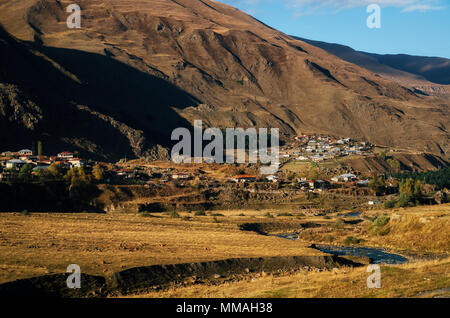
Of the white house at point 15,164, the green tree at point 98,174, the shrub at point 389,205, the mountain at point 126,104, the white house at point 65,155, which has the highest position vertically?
the mountain at point 126,104

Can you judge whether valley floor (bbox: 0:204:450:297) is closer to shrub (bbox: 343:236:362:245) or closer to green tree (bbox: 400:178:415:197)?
shrub (bbox: 343:236:362:245)

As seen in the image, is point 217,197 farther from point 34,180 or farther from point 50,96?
point 50,96

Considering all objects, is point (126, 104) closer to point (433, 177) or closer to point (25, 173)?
point (433, 177)

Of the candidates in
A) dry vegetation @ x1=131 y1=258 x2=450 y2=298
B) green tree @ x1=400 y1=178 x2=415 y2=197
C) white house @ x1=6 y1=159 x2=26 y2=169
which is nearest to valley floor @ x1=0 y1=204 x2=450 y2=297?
dry vegetation @ x1=131 y1=258 x2=450 y2=298

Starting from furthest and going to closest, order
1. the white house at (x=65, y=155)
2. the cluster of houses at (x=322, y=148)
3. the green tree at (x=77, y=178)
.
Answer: the cluster of houses at (x=322, y=148), the white house at (x=65, y=155), the green tree at (x=77, y=178)

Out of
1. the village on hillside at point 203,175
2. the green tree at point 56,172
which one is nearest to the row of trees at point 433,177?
the village on hillside at point 203,175

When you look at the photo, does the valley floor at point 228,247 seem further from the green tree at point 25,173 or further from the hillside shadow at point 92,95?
the hillside shadow at point 92,95
